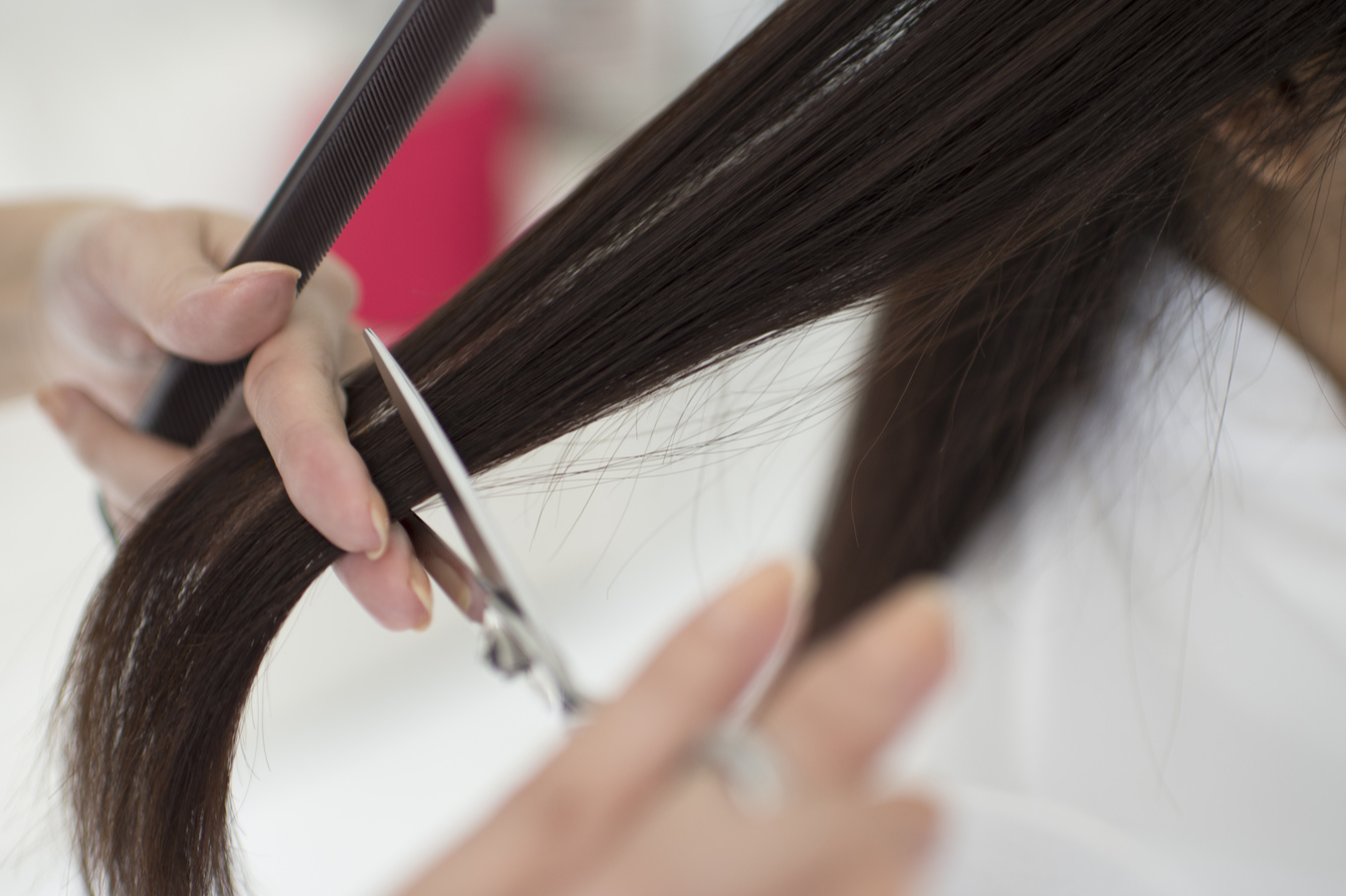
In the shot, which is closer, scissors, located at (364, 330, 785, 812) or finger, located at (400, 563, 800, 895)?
finger, located at (400, 563, 800, 895)

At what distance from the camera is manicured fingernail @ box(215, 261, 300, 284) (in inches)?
15.8

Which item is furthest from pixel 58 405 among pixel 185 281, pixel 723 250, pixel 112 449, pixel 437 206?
pixel 437 206

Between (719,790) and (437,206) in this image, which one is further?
(437,206)

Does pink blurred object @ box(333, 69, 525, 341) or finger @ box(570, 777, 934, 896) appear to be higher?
pink blurred object @ box(333, 69, 525, 341)

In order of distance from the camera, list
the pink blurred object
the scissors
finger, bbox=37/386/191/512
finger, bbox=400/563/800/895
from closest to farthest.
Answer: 1. finger, bbox=400/563/800/895
2. the scissors
3. finger, bbox=37/386/191/512
4. the pink blurred object

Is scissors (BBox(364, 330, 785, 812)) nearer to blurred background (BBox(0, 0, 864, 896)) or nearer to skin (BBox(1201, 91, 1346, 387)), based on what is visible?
blurred background (BBox(0, 0, 864, 896))

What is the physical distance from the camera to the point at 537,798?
Result: 23cm

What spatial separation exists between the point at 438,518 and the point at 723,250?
185 millimetres

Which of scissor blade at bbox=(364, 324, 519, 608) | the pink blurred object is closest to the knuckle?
scissor blade at bbox=(364, 324, 519, 608)

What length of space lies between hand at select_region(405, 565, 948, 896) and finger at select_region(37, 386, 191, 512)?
0.35m

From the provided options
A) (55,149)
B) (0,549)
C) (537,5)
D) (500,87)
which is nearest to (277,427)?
(0,549)

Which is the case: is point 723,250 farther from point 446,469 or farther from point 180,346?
point 180,346

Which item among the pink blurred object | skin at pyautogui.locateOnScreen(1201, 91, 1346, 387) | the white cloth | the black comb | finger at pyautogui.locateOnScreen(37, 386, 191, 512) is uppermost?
the pink blurred object

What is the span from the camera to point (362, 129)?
1.21ft
